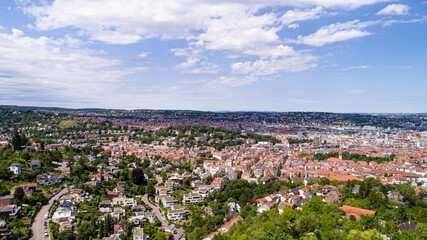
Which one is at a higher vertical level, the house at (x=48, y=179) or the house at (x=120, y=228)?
the house at (x=48, y=179)

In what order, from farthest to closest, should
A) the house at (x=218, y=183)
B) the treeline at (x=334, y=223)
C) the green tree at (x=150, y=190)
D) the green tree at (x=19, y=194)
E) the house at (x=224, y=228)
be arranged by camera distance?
the house at (x=218, y=183) → the green tree at (x=150, y=190) → the green tree at (x=19, y=194) → the house at (x=224, y=228) → the treeline at (x=334, y=223)

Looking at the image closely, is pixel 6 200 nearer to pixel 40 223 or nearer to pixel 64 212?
pixel 40 223

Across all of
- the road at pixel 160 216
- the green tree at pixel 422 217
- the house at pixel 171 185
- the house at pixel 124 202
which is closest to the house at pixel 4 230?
the house at pixel 124 202

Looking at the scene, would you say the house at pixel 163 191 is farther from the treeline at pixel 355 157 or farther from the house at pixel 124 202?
the treeline at pixel 355 157

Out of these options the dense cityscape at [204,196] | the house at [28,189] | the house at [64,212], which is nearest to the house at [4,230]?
the dense cityscape at [204,196]

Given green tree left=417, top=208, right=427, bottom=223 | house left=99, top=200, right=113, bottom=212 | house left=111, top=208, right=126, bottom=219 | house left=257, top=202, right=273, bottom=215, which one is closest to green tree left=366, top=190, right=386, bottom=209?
green tree left=417, top=208, right=427, bottom=223

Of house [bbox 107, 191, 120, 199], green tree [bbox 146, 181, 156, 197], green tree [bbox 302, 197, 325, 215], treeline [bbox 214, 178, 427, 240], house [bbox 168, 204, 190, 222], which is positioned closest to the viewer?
treeline [bbox 214, 178, 427, 240]

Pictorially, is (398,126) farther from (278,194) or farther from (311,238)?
(311,238)

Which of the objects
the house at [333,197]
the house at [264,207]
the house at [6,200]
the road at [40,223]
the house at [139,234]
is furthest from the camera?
the house at [264,207]

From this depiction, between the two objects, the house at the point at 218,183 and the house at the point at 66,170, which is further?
the house at the point at 218,183

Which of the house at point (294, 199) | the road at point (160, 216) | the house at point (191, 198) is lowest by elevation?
the road at point (160, 216)

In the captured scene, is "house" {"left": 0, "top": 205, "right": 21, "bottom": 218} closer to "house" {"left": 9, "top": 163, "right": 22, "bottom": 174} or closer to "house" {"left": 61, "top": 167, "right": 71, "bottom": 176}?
"house" {"left": 9, "top": 163, "right": 22, "bottom": 174}

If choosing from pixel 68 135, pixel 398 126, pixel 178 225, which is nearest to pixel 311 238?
pixel 178 225
